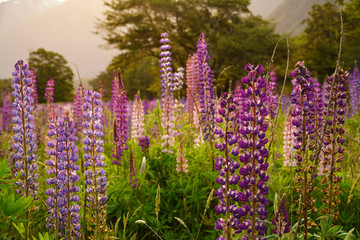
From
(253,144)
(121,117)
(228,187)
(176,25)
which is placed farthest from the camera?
(176,25)

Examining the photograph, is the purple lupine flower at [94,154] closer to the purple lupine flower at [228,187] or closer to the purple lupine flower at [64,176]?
the purple lupine flower at [64,176]

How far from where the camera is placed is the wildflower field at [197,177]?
186 centimetres

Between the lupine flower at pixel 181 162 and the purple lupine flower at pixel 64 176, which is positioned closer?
the purple lupine flower at pixel 64 176

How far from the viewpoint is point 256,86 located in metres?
1.80

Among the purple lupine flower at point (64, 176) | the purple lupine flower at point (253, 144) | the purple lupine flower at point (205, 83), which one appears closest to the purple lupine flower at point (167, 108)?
the purple lupine flower at point (205, 83)

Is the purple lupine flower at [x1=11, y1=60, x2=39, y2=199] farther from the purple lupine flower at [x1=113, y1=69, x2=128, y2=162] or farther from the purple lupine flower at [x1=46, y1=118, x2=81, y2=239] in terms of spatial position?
the purple lupine flower at [x1=113, y1=69, x2=128, y2=162]

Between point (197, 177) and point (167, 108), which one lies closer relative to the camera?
point (197, 177)

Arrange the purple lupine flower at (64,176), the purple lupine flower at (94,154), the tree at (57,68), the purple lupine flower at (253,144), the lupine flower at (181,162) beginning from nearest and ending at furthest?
the purple lupine flower at (253,144) < the purple lupine flower at (64,176) < the purple lupine flower at (94,154) < the lupine flower at (181,162) < the tree at (57,68)

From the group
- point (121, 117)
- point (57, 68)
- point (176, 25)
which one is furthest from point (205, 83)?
point (57, 68)

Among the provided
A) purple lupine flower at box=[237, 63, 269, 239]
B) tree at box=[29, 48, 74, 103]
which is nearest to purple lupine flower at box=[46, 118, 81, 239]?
purple lupine flower at box=[237, 63, 269, 239]

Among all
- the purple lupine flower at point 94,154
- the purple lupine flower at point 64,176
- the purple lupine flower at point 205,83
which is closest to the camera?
the purple lupine flower at point 64,176

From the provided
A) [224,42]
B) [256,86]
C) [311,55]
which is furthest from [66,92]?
[256,86]

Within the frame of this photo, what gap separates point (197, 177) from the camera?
163 inches

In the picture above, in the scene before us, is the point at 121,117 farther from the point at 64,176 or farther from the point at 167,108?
the point at 64,176
